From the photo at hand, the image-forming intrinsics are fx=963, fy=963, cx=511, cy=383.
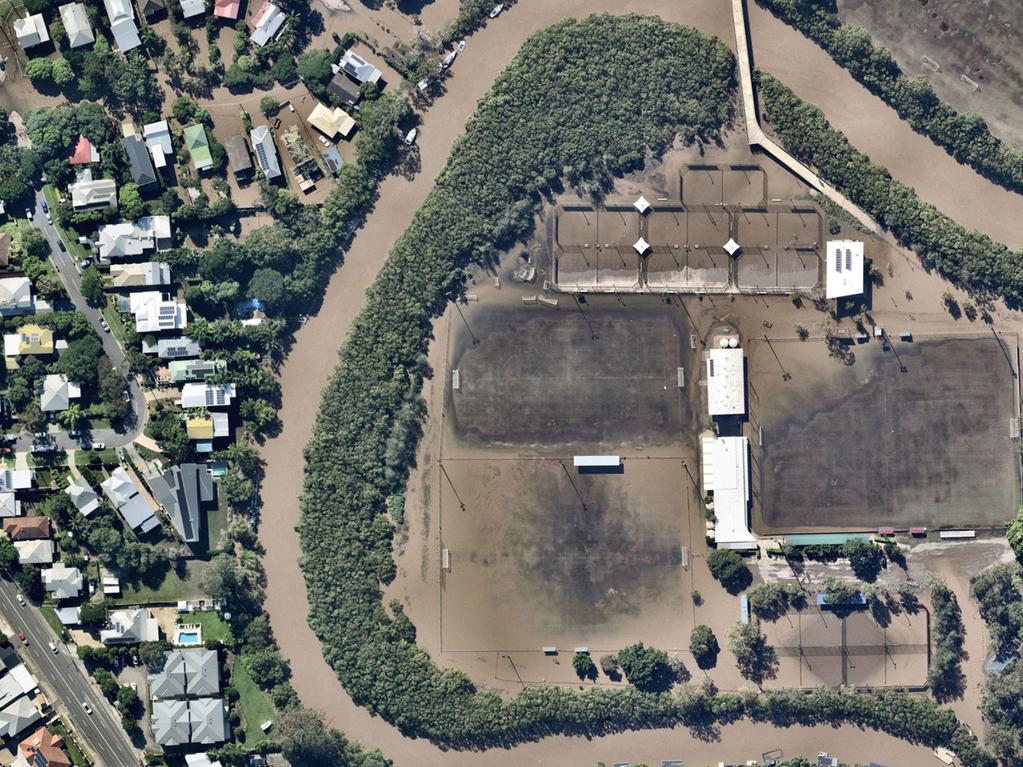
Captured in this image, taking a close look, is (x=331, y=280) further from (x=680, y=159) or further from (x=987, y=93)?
(x=987, y=93)

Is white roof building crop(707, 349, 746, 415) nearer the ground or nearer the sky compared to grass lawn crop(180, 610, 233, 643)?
nearer the sky

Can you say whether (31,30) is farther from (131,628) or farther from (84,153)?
(131,628)

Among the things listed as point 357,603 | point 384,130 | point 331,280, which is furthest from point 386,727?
Answer: point 384,130

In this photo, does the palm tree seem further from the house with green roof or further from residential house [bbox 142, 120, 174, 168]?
the house with green roof

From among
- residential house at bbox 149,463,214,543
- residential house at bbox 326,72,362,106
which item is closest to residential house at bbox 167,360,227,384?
residential house at bbox 149,463,214,543

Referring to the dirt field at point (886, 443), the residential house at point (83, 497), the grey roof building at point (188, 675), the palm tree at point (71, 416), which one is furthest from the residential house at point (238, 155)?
the dirt field at point (886, 443)

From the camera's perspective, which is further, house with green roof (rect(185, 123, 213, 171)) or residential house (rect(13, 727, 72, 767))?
house with green roof (rect(185, 123, 213, 171))
